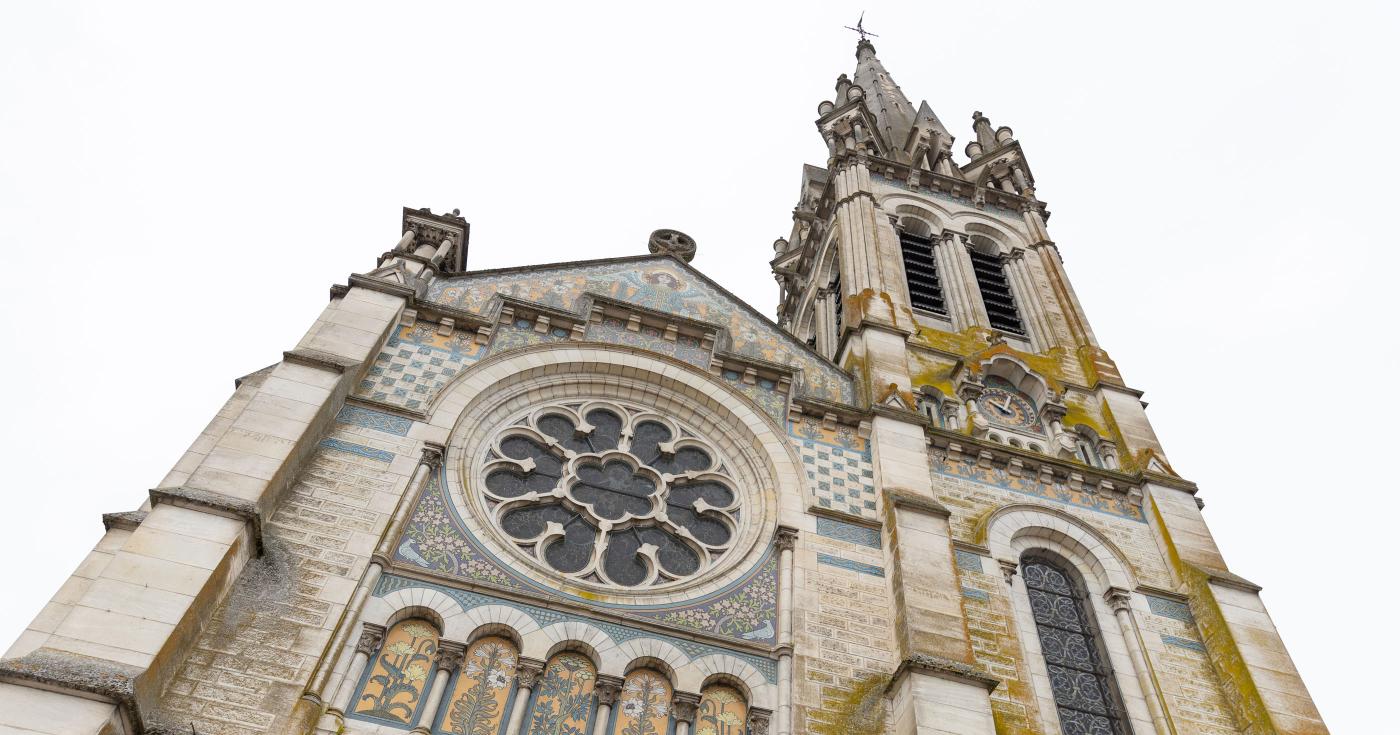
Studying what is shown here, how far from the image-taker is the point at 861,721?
9141 millimetres

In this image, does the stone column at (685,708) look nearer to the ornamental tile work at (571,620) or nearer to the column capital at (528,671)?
the ornamental tile work at (571,620)

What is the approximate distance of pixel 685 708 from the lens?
908 cm

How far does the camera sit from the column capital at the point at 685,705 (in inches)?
355

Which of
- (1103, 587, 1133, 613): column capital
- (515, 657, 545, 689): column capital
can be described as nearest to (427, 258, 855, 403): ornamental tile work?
(1103, 587, 1133, 613): column capital

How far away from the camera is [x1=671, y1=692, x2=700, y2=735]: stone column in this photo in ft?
29.4

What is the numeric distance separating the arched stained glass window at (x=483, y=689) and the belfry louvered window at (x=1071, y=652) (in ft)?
18.6

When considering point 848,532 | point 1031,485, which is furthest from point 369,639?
point 1031,485

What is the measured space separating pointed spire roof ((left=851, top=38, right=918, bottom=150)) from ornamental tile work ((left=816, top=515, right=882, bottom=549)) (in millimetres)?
18943

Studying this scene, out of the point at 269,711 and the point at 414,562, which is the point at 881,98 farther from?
the point at 269,711

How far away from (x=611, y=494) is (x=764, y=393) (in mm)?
2806

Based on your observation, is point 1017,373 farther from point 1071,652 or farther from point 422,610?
point 422,610

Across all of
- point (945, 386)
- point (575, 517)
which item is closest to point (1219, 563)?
point (945, 386)

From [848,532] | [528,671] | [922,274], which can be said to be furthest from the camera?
[922,274]

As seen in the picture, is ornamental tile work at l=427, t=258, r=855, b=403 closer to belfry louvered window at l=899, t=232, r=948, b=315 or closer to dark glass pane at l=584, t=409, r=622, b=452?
dark glass pane at l=584, t=409, r=622, b=452
